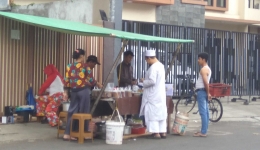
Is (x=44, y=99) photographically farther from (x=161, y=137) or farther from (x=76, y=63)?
(x=161, y=137)

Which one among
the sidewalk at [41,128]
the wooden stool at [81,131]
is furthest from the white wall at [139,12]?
the wooden stool at [81,131]

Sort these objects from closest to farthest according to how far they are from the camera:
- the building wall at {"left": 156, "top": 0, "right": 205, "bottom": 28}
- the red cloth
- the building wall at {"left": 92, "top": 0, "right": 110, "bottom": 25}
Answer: the red cloth → the building wall at {"left": 92, "top": 0, "right": 110, "bottom": 25} → the building wall at {"left": 156, "top": 0, "right": 205, "bottom": 28}

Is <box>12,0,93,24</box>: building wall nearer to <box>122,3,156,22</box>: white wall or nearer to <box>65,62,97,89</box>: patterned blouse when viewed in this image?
<box>65,62,97,89</box>: patterned blouse

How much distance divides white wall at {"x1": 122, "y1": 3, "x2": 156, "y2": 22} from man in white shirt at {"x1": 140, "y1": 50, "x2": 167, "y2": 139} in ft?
30.2

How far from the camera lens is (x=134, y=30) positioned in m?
14.6

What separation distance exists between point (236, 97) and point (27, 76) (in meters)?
9.62

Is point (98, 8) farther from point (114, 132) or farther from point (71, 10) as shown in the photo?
point (114, 132)

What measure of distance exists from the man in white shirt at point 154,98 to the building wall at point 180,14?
974cm

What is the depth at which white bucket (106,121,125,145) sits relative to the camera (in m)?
9.25

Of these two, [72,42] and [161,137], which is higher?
[72,42]

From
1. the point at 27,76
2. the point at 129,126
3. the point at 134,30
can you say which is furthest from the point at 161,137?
the point at 134,30

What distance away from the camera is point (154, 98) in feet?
32.8

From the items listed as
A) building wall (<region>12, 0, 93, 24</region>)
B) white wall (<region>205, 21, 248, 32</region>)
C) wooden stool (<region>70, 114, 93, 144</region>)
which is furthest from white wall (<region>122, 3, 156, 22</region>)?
wooden stool (<region>70, 114, 93, 144</region>)

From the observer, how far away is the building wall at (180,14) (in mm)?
19766
